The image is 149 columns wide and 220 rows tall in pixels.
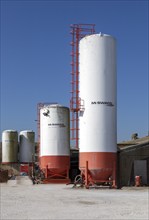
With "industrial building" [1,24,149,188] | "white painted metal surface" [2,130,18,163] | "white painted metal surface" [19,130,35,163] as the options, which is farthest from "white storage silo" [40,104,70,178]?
"white painted metal surface" [19,130,35,163]

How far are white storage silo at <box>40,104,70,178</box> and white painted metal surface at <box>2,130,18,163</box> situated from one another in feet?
49.8

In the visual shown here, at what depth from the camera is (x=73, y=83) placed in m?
27.9

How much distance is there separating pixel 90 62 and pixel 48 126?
7.68m

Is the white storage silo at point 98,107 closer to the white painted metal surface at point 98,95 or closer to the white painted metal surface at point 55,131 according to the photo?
the white painted metal surface at point 98,95

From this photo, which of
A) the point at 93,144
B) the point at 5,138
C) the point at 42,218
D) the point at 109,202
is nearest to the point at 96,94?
the point at 93,144

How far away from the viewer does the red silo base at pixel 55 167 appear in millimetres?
31875

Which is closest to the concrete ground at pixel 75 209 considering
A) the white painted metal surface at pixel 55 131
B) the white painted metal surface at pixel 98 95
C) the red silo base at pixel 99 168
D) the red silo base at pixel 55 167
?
the red silo base at pixel 99 168

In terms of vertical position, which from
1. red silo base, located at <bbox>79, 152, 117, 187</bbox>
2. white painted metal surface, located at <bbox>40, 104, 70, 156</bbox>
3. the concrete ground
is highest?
white painted metal surface, located at <bbox>40, 104, 70, 156</bbox>

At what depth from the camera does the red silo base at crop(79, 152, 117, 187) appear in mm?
25859

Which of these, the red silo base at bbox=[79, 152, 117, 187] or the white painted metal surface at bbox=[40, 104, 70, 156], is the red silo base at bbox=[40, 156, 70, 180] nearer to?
the white painted metal surface at bbox=[40, 104, 70, 156]

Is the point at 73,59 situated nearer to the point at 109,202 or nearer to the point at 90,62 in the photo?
the point at 90,62

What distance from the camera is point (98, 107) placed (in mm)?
26125

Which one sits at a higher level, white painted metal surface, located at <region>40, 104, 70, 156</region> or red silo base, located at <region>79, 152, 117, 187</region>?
white painted metal surface, located at <region>40, 104, 70, 156</region>

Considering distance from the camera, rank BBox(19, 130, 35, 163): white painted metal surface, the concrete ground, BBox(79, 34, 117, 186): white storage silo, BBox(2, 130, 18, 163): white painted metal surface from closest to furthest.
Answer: the concrete ground
BBox(79, 34, 117, 186): white storage silo
BBox(2, 130, 18, 163): white painted metal surface
BBox(19, 130, 35, 163): white painted metal surface
